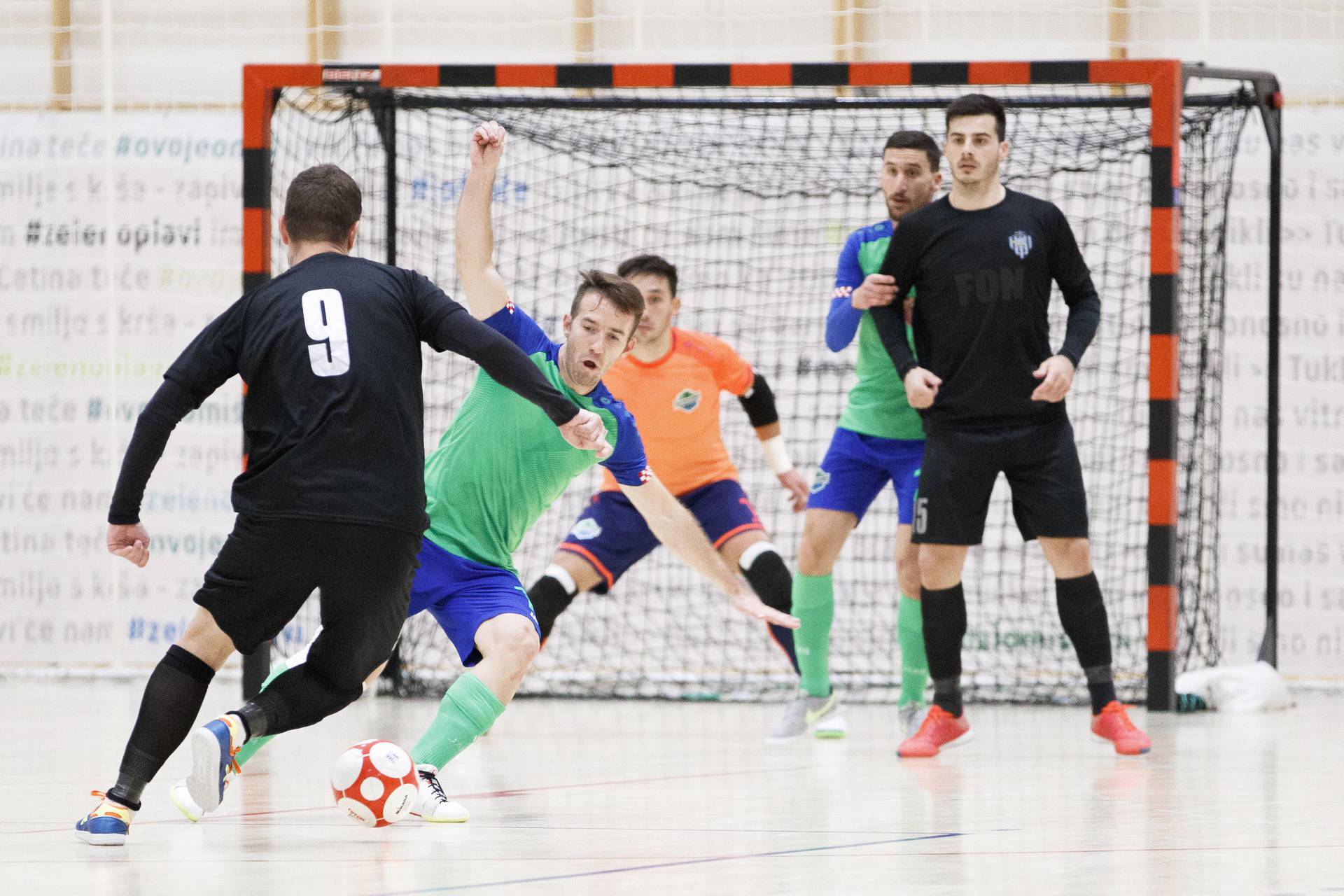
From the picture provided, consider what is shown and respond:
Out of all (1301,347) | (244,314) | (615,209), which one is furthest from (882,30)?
(244,314)

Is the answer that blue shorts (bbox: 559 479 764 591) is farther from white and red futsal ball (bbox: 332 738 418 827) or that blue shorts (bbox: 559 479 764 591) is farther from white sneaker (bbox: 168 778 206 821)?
white sneaker (bbox: 168 778 206 821)

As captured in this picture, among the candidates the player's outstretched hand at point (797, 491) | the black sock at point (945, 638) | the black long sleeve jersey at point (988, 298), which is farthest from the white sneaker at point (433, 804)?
the player's outstretched hand at point (797, 491)

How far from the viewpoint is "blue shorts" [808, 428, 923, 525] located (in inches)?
248

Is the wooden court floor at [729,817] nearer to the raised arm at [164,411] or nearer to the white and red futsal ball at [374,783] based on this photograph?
the white and red futsal ball at [374,783]

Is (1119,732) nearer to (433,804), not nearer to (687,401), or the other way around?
(687,401)

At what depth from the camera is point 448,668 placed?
855 cm

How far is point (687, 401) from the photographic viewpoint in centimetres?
663

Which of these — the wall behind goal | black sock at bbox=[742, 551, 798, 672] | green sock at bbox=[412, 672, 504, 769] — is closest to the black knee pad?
black sock at bbox=[742, 551, 798, 672]

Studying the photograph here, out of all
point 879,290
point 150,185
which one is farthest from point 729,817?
point 150,185

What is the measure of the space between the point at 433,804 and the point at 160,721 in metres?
Answer: 0.70

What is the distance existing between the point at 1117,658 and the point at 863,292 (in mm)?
3175

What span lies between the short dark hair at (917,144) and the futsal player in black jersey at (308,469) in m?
2.62

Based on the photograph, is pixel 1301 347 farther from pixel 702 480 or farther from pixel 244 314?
pixel 244 314

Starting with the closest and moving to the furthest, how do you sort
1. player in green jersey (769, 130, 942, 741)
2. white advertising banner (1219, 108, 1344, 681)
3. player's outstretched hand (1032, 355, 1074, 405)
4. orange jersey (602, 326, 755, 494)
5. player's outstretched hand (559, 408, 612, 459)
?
player's outstretched hand (559, 408, 612, 459) < player's outstretched hand (1032, 355, 1074, 405) < player in green jersey (769, 130, 942, 741) < orange jersey (602, 326, 755, 494) < white advertising banner (1219, 108, 1344, 681)
